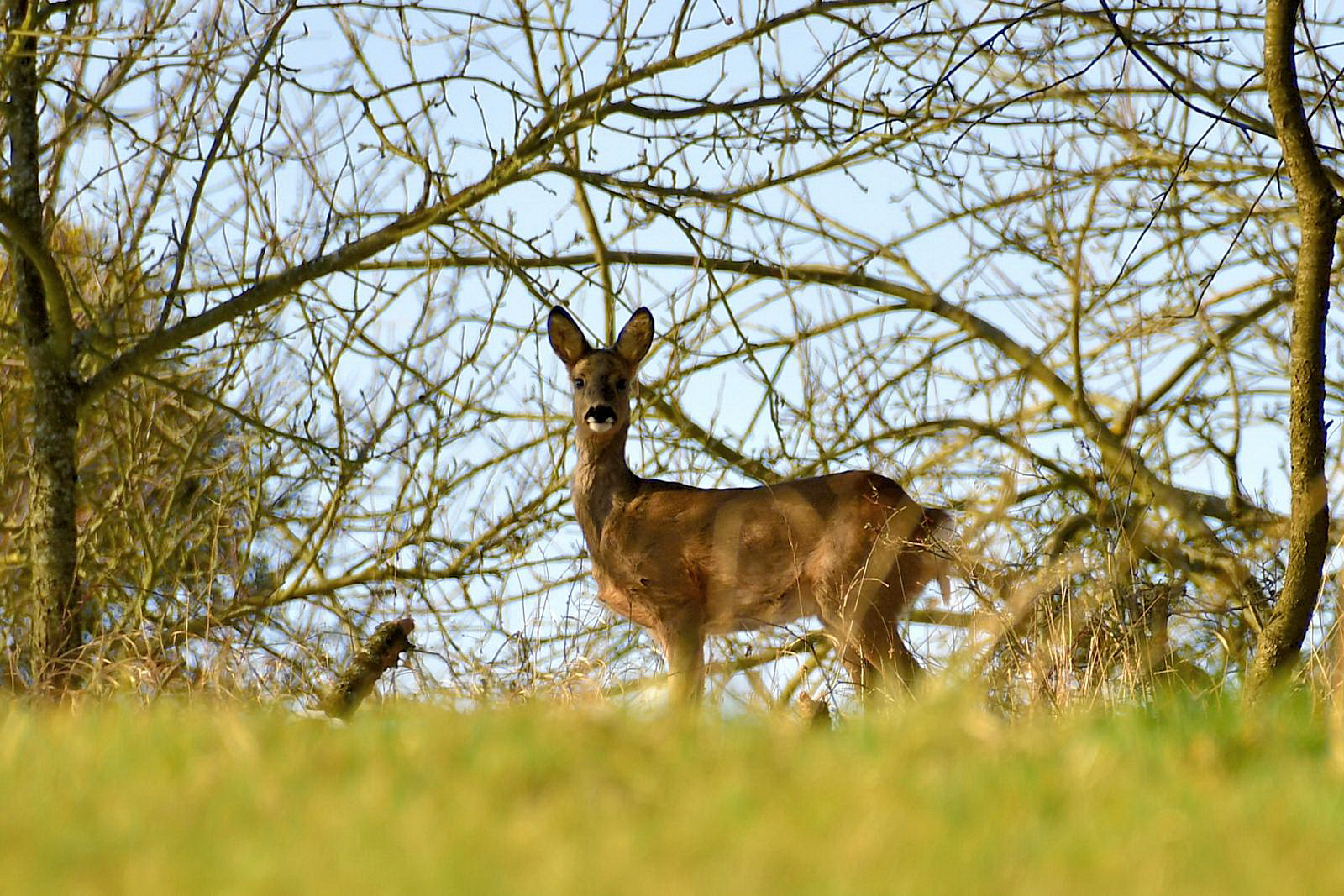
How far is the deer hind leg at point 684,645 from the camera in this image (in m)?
7.85

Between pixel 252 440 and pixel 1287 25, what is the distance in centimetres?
626

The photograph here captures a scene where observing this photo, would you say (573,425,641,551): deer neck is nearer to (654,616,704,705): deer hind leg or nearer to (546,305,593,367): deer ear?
(546,305,593,367): deer ear

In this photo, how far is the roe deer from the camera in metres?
7.96

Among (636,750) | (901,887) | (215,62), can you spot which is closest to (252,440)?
(215,62)

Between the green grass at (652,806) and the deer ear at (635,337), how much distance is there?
503cm

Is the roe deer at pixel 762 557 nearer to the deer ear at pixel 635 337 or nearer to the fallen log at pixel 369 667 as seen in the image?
the deer ear at pixel 635 337

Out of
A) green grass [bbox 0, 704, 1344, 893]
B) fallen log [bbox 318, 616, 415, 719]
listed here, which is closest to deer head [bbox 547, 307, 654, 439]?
fallen log [bbox 318, 616, 415, 719]

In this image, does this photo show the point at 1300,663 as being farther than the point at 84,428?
No

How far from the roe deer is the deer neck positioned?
0.02 m

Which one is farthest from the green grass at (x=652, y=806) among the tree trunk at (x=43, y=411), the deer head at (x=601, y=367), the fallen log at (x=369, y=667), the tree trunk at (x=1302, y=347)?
the tree trunk at (x=43, y=411)

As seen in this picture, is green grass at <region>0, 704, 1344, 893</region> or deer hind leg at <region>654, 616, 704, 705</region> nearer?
green grass at <region>0, 704, 1344, 893</region>

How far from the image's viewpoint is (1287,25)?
6.26m

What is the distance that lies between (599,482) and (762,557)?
103cm

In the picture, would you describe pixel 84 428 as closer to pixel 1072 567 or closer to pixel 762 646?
pixel 762 646
